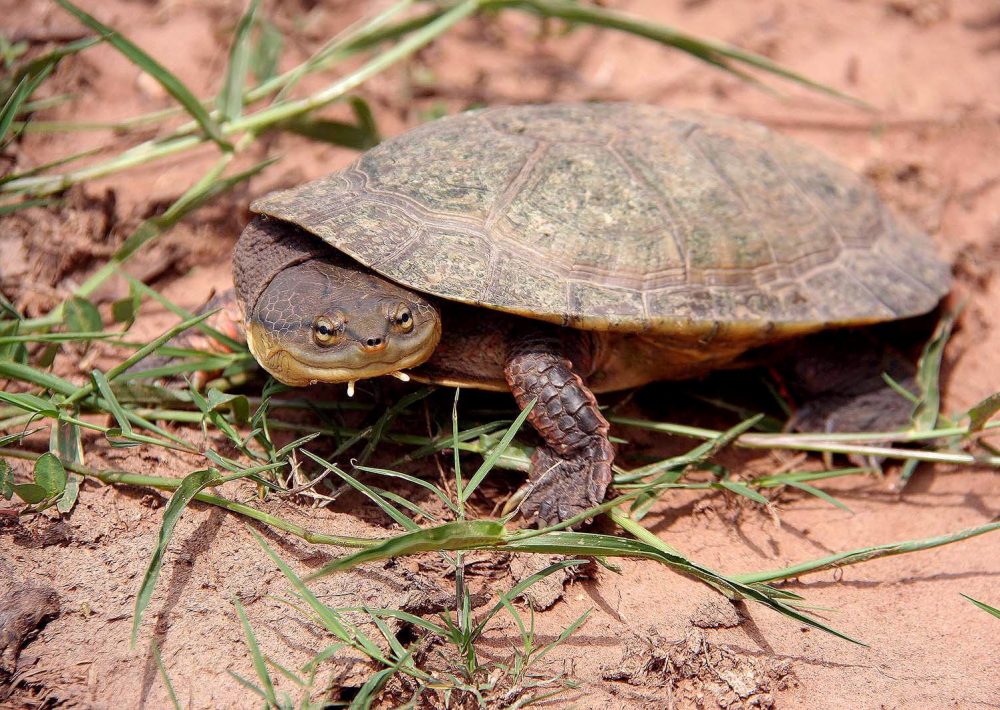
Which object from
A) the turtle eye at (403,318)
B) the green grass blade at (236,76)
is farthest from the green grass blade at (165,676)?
the green grass blade at (236,76)

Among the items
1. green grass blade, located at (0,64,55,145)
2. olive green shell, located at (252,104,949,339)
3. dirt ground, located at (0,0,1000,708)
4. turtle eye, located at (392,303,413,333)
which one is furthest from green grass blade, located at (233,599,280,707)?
green grass blade, located at (0,64,55,145)

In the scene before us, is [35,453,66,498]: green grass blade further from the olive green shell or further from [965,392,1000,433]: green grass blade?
[965,392,1000,433]: green grass blade

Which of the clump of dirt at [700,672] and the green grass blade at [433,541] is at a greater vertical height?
the green grass blade at [433,541]

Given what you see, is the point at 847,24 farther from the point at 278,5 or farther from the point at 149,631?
the point at 149,631

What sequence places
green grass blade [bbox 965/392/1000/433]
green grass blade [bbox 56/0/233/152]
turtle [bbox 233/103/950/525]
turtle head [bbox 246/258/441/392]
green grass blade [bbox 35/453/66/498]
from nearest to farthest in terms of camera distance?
green grass blade [bbox 35/453/66/498]
turtle head [bbox 246/258/441/392]
turtle [bbox 233/103/950/525]
green grass blade [bbox 965/392/1000/433]
green grass blade [bbox 56/0/233/152]

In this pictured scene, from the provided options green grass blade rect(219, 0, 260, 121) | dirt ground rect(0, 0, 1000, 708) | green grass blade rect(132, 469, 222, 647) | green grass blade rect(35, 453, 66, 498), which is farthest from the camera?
green grass blade rect(219, 0, 260, 121)

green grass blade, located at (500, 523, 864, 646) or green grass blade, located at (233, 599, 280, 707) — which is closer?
green grass blade, located at (233, 599, 280, 707)

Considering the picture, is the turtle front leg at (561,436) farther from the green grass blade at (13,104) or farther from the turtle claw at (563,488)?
the green grass blade at (13,104)
